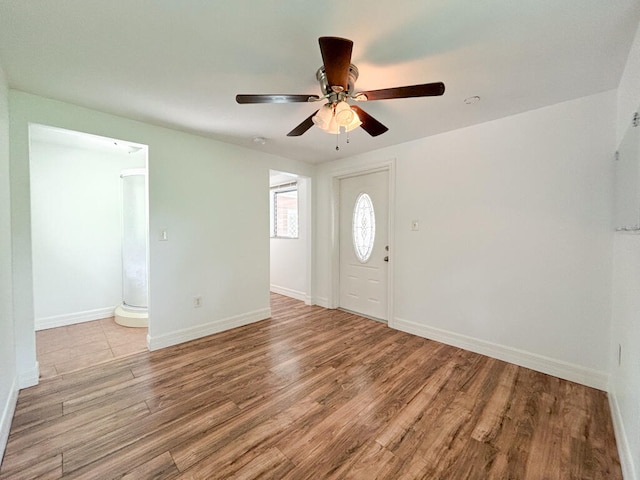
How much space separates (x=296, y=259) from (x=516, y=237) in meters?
3.32

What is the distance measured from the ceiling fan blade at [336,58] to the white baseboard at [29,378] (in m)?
3.18

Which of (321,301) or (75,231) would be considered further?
(321,301)

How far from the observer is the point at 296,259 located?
4820mm

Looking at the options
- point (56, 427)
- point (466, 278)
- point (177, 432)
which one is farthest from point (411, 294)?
point (56, 427)

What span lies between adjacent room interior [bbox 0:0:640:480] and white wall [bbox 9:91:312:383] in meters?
0.02

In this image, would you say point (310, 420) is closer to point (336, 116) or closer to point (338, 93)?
point (336, 116)

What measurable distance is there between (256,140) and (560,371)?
3766 mm

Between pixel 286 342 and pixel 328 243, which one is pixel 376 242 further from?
pixel 286 342

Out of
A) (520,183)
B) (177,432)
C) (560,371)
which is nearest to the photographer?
(177,432)

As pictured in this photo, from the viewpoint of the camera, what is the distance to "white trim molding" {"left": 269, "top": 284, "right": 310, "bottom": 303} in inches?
183

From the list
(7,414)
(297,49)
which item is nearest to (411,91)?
(297,49)

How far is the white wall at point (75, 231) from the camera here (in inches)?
130

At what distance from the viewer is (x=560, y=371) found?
7.33ft

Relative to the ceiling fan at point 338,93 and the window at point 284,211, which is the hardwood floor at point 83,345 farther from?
the ceiling fan at point 338,93
